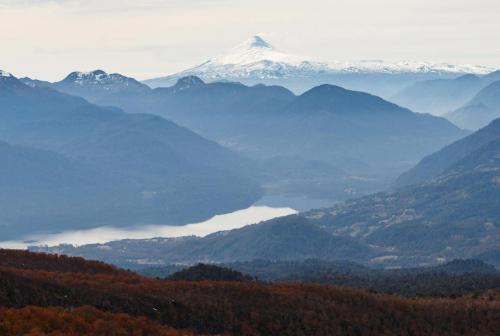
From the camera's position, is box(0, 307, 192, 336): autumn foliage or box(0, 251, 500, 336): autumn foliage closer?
box(0, 307, 192, 336): autumn foliage

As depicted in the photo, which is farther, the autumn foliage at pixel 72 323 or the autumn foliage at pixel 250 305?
the autumn foliage at pixel 250 305

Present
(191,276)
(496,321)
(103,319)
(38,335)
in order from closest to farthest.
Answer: (38,335) < (103,319) < (496,321) < (191,276)

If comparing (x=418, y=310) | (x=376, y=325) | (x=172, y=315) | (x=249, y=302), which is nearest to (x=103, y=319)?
(x=172, y=315)

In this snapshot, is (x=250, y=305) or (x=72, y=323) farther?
(x=250, y=305)

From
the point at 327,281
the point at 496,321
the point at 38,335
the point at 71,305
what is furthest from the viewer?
the point at 327,281

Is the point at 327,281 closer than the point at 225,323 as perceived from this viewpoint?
No

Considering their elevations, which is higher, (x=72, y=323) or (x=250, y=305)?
(x=250, y=305)

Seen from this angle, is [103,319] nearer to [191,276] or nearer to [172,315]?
[172,315]
